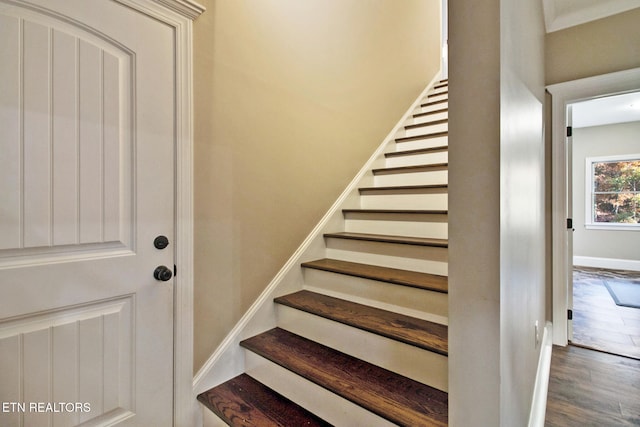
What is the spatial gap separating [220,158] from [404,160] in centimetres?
A: 185

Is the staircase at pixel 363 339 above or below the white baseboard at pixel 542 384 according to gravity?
above

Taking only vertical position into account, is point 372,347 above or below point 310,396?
above

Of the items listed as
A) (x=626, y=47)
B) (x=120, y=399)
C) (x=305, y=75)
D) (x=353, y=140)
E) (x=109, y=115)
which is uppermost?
(x=626, y=47)

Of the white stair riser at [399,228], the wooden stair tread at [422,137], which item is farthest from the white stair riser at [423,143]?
the white stair riser at [399,228]

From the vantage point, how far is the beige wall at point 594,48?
2151 mm

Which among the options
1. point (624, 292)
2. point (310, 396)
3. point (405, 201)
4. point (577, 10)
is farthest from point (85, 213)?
point (624, 292)

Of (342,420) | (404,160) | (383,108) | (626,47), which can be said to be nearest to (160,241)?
(342,420)

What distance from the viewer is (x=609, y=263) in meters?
5.33

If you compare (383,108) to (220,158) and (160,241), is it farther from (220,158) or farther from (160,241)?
(160,241)

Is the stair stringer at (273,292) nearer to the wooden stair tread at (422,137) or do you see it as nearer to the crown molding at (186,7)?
the wooden stair tread at (422,137)

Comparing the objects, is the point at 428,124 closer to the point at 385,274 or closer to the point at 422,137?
the point at 422,137

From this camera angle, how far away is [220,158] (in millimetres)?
1572

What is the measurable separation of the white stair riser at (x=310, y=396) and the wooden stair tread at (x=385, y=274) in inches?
→ 25.6

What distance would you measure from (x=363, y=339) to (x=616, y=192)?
21.2ft
